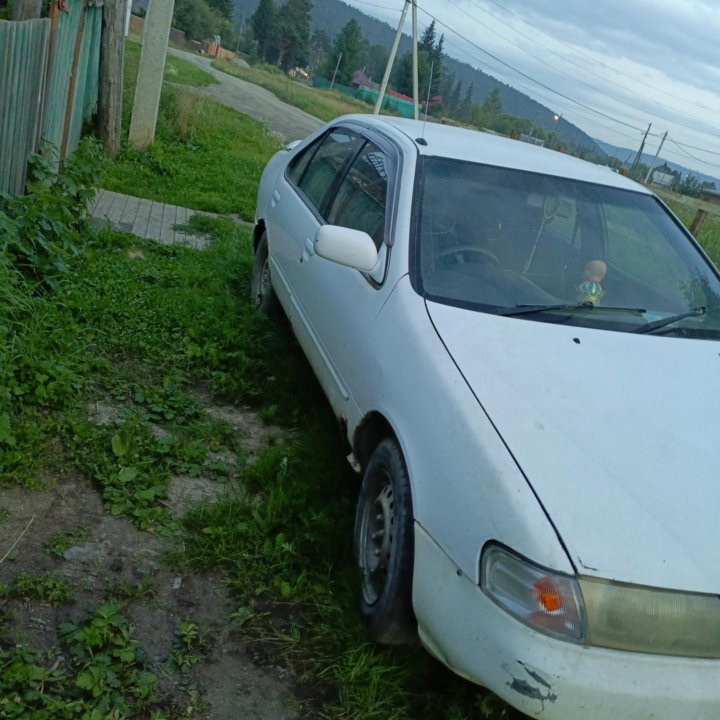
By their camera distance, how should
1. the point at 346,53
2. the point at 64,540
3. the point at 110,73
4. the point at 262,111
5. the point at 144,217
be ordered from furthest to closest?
1. the point at 346,53
2. the point at 262,111
3. the point at 110,73
4. the point at 144,217
5. the point at 64,540

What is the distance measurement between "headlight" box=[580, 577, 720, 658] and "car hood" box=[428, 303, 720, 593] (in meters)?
0.03

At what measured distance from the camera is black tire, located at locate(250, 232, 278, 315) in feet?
19.4

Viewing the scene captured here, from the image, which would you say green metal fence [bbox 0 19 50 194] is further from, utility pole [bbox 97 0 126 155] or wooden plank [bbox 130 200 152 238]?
utility pole [bbox 97 0 126 155]

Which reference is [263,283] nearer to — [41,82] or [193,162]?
[41,82]

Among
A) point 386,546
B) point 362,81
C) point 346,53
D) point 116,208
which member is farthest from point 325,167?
point 346,53

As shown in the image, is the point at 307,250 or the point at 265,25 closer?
the point at 307,250

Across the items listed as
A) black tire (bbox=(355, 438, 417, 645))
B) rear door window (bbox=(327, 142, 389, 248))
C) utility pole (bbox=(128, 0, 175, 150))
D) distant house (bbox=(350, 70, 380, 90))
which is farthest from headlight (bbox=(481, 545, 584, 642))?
distant house (bbox=(350, 70, 380, 90))

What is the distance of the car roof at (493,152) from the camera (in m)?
4.34

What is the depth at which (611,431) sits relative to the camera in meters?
2.90

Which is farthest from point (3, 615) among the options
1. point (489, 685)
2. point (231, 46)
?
point (231, 46)

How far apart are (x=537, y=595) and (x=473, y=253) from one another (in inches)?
71.9

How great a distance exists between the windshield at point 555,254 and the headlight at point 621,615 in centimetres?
139

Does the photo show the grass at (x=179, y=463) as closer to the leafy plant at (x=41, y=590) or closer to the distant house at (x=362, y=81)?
the leafy plant at (x=41, y=590)

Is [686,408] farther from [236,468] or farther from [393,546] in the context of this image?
[236,468]
